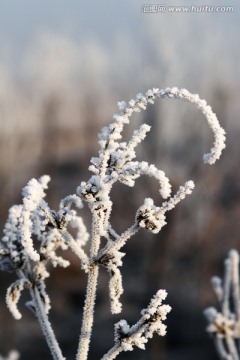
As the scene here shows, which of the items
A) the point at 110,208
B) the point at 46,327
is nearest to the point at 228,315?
the point at 46,327

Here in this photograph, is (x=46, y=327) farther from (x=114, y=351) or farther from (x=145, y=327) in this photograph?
(x=145, y=327)

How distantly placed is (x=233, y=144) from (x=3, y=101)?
5486 mm

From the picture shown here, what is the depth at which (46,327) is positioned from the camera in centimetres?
→ 223

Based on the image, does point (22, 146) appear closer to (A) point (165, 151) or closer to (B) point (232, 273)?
(A) point (165, 151)

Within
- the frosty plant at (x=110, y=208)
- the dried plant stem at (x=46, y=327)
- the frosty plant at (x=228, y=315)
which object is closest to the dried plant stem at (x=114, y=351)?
the frosty plant at (x=110, y=208)

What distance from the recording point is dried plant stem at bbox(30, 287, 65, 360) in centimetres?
216

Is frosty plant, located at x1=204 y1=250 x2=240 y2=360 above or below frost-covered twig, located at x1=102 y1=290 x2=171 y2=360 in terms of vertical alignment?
above

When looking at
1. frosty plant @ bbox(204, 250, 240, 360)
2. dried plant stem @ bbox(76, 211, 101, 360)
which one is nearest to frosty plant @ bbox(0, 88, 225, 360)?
dried plant stem @ bbox(76, 211, 101, 360)

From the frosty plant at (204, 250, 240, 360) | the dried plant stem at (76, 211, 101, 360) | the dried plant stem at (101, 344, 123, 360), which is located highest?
the frosty plant at (204, 250, 240, 360)

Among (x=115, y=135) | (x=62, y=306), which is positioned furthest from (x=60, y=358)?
(x=62, y=306)

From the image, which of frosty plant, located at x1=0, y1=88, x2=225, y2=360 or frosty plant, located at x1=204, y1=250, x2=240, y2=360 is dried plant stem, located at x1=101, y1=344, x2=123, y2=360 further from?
frosty plant, located at x1=204, y1=250, x2=240, y2=360

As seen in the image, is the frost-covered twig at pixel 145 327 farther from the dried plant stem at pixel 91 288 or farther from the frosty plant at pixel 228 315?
the frosty plant at pixel 228 315

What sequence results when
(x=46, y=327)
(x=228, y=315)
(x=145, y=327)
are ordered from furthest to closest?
(x=228, y=315) → (x=46, y=327) → (x=145, y=327)

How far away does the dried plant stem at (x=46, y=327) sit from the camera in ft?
7.08
